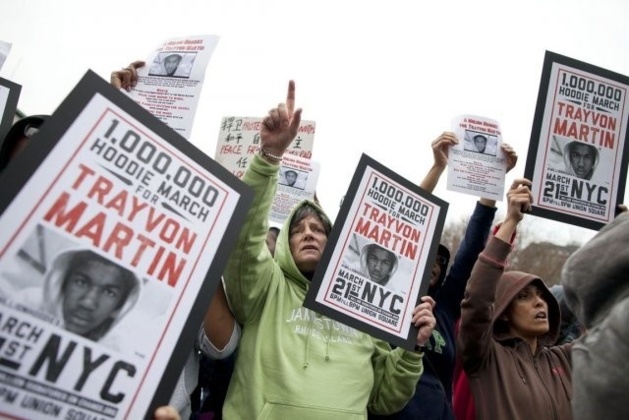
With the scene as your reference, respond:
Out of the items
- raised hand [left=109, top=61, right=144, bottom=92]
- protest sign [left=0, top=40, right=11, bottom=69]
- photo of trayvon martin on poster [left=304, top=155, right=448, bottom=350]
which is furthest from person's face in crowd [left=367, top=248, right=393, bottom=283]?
protest sign [left=0, top=40, right=11, bottom=69]

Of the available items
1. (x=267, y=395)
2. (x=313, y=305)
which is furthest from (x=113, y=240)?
(x=267, y=395)

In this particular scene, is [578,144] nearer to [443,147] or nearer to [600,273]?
[443,147]

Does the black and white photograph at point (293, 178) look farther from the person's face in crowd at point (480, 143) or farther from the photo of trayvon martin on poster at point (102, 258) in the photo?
the photo of trayvon martin on poster at point (102, 258)

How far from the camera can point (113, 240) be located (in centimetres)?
111

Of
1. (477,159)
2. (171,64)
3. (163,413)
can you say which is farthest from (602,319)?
(171,64)

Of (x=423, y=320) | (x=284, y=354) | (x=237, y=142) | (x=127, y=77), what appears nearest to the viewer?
(x=284, y=354)

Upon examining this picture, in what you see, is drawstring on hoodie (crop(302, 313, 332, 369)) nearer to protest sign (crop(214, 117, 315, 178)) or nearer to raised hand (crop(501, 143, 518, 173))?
raised hand (crop(501, 143, 518, 173))

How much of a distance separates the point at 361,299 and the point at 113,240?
3.67 ft

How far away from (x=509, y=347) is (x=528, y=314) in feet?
0.86

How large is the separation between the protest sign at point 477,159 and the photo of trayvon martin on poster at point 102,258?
1.95 meters

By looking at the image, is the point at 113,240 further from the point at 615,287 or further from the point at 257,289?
the point at 615,287

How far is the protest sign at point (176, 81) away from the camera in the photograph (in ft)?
8.57

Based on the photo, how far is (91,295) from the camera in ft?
3.40

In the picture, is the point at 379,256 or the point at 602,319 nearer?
the point at 602,319
